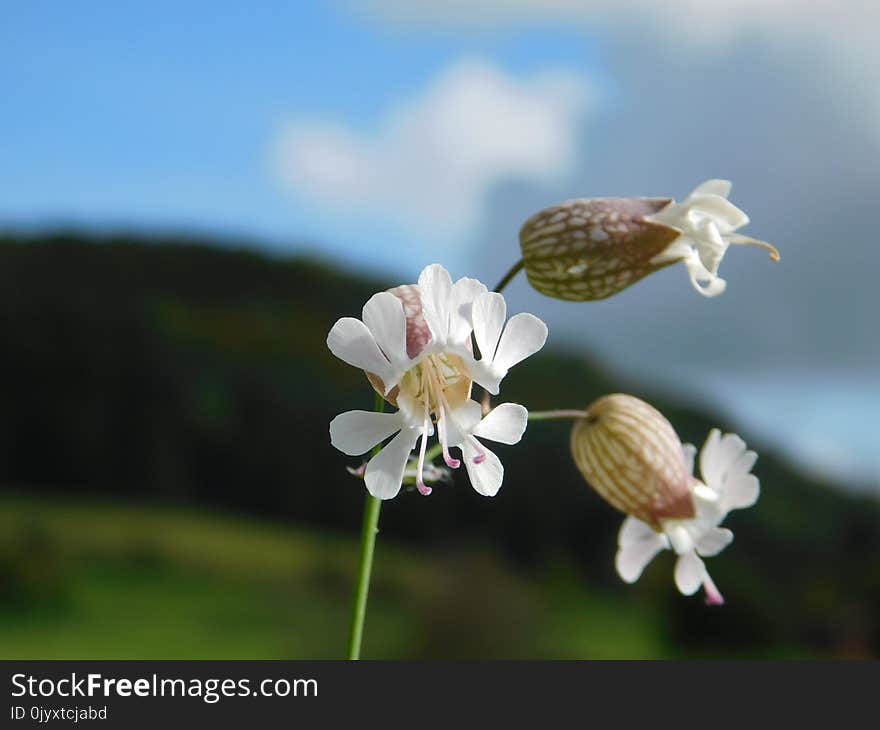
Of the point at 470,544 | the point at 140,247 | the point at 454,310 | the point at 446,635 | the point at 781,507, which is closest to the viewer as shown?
the point at 454,310

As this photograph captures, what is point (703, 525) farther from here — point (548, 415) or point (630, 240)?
point (630, 240)

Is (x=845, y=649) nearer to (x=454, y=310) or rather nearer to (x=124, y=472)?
(x=124, y=472)

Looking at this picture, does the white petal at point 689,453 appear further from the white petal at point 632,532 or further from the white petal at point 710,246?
the white petal at point 710,246

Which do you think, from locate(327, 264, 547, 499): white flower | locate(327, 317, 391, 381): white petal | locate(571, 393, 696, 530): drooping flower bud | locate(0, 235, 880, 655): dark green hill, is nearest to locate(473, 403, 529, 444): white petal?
locate(327, 264, 547, 499): white flower

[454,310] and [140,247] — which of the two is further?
[140,247]

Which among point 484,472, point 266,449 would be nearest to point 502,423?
point 484,472

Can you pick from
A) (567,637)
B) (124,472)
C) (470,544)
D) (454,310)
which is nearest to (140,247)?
(124,472)
